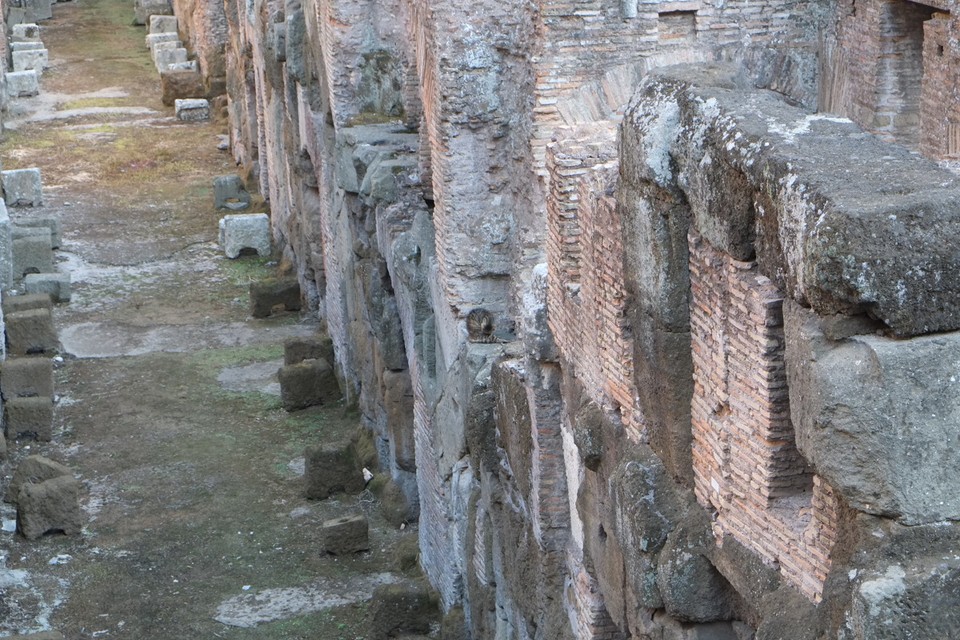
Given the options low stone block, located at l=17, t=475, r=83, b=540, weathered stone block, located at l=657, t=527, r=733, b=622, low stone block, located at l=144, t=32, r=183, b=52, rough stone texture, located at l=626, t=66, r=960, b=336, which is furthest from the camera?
low stone block, located at l=144, t=32, r=183, b=52

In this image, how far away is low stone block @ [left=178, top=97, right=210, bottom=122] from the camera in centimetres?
2286

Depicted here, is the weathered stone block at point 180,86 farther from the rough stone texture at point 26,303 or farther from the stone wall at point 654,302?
the stone wall at point 654,302

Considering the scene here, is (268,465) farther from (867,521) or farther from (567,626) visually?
(867,521)

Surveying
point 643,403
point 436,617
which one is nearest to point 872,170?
point 643,403

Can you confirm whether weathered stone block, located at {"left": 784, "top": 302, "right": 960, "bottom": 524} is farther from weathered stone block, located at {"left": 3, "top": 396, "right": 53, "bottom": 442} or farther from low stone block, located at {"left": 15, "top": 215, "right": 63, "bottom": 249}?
low stone block, located at {"left": 15, "top": 215, "right": 63, "bottom": 249}

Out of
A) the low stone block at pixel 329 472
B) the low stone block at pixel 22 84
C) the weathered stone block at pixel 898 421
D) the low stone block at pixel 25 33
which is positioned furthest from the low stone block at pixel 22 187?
the weathered stone block at pixel 898 421

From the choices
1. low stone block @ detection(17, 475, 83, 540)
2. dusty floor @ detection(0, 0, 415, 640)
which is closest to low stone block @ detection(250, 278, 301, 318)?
dusty floor @ detection(0, 0, 415, 640)

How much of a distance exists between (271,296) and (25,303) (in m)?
2.17

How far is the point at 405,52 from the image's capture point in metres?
10.6

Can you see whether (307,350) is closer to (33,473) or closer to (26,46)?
(33,473)

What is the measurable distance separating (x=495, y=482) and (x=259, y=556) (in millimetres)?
2761

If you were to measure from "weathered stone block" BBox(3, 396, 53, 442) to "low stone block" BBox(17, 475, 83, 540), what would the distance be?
1566 millimetres

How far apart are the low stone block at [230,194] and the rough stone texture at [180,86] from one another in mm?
5974

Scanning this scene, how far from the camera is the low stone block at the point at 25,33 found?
28156 millimetres
